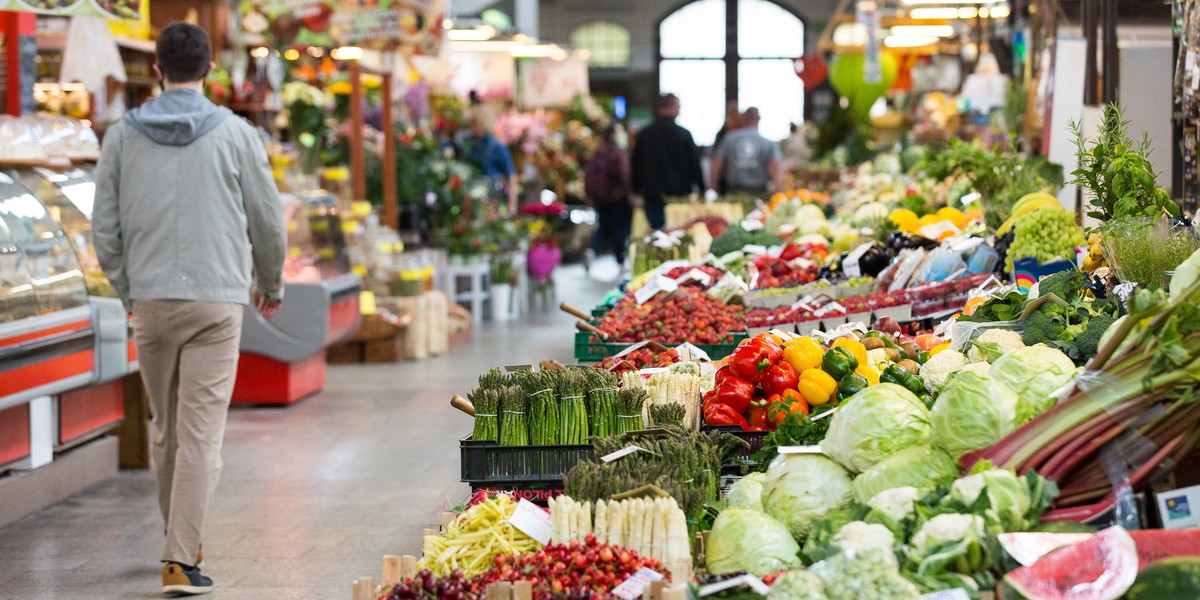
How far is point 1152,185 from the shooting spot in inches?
158

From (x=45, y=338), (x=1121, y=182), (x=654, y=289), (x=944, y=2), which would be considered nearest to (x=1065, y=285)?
(x=1121, y=182)

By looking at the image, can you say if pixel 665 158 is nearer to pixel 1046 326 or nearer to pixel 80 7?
pixel 80 7

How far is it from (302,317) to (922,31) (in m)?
8.90

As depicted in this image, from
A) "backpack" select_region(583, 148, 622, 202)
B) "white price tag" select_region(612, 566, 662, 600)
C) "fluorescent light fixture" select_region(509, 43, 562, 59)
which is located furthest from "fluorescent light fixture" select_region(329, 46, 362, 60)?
"fluorescent light fixture" select_region(509, 43, 562, 59)

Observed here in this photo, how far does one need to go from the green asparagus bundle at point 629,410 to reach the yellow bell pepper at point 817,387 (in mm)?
489

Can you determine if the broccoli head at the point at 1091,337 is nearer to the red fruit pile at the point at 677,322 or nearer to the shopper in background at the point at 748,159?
the red fruit pile at the point at 677,322

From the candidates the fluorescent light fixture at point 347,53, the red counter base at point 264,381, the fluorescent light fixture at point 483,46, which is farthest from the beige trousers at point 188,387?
the fluorescent light fixture at point 483,46

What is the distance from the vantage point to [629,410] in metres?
3.65

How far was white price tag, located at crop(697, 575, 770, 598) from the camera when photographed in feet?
8.46

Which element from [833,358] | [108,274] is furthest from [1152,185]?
[108,274]

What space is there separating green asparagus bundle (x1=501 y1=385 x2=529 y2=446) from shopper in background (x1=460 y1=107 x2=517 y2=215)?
12.3 metres

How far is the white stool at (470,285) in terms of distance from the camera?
13531 mm

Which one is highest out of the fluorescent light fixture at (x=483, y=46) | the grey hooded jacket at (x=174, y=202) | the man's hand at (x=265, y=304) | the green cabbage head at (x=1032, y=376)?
the fluorescent light fixture at (x=483, y=46)

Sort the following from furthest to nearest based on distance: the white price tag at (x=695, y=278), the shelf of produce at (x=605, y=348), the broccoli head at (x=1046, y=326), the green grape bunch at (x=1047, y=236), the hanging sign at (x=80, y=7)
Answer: the white price tag at (x=695, y=278) < the hanging sign at (x=80, y=7) < the shelf of produce at (x=605, y=348) < the green grape bunch at (x=1047, y=236) < the broccoli head at (x=1046, y=326)
